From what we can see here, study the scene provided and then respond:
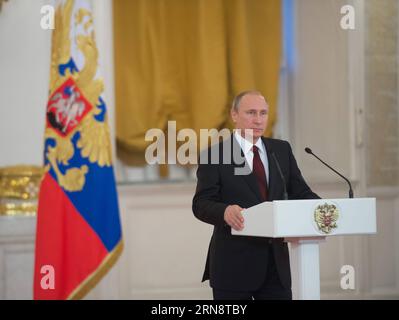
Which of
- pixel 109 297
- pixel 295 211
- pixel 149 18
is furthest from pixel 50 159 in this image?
pixel 295 211

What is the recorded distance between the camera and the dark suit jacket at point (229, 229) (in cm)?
309

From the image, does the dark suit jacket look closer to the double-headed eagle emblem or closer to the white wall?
the double-headed eagle emblem

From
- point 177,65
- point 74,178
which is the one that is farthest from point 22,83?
point 177,65

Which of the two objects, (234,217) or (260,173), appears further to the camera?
(260,173)

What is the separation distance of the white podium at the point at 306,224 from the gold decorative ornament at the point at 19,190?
2.57 m

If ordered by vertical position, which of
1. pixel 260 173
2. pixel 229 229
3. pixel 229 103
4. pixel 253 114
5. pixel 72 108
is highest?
pixel 229 103

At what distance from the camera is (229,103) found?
6.16 metres

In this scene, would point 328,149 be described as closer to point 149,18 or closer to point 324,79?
point 324,79

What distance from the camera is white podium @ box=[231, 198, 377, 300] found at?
2.73 metres

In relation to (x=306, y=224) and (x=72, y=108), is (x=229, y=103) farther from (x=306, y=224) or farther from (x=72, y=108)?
(x=306, y=224)

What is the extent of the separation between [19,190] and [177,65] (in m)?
1.73

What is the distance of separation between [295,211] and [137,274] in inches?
131

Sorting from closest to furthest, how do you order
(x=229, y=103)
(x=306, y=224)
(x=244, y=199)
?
(x=306, y=224), (x=244, y=199), (x=229, y=103)

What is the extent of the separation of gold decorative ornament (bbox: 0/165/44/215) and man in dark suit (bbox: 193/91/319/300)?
231 cm
